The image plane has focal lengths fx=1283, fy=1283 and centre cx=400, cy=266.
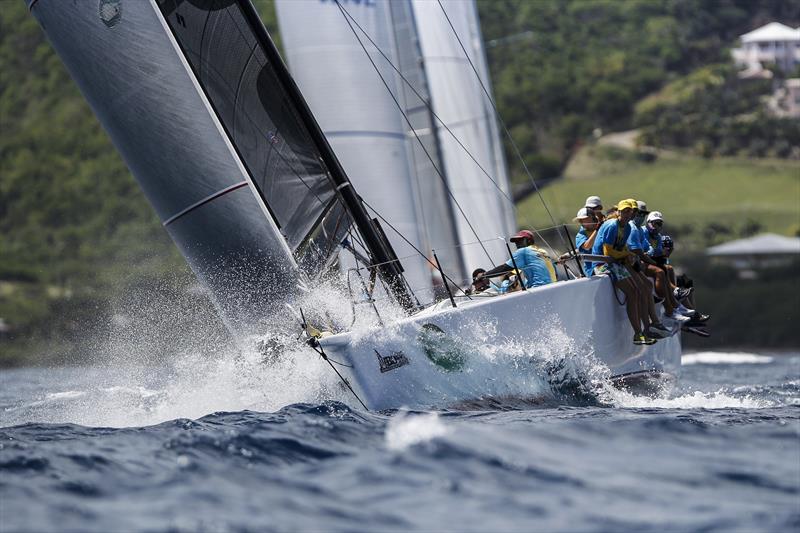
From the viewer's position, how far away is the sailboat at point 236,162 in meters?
7.30

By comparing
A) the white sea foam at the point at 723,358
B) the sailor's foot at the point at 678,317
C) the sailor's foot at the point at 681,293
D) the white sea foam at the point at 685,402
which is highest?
the sailor's foot at the point at 681,293

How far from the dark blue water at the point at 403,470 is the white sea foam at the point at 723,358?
8.21 m

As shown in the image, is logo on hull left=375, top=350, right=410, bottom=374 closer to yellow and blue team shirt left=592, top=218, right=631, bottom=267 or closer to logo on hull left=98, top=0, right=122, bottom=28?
yellow and blue team shirt left=592, top=218, right=631, bottom=267

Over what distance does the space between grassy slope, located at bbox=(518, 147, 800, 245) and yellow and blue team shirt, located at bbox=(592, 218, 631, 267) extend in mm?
25825

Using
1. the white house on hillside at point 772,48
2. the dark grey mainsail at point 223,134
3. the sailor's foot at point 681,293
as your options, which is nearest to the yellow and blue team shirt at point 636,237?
the sailor's foot at point 681,293

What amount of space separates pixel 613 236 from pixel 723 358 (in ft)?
27.5

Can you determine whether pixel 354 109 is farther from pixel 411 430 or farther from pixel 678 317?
pixel 411 430

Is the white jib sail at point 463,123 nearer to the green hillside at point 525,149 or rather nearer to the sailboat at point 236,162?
the sailboat at point 236,162

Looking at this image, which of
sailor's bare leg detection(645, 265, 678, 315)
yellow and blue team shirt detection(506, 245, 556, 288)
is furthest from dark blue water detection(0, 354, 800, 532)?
sailor's bare leg detection(645, 265, 678, 315)

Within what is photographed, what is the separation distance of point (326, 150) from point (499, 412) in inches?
72.7

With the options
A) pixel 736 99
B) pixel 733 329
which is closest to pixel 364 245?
pixel 733 329

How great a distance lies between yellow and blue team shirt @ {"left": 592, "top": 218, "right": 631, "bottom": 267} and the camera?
786 centimetres

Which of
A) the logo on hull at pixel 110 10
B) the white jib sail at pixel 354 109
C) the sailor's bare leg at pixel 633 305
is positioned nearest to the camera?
the logo on hull at pixel 110 10

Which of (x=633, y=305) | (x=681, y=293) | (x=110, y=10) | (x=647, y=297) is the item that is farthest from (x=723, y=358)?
(x=110, y=10)
